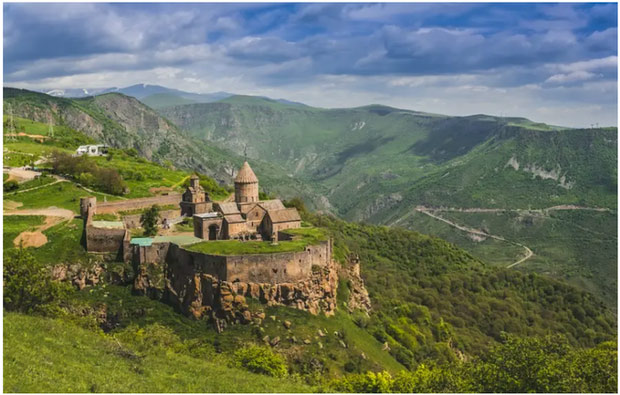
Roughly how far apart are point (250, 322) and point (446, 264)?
2714 inches

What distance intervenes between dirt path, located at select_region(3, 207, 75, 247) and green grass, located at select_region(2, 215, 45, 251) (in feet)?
1.69

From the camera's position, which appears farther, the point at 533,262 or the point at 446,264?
the point at 533,262

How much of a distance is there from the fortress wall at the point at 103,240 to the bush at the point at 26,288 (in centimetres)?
1319

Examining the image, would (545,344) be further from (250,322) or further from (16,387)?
(16,387)

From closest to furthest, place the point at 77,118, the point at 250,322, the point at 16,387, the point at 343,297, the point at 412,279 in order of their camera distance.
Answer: the point at 16,387 < the point at 250,322 < the point at 343,297 < the point at 412,279 < the point at 77,118

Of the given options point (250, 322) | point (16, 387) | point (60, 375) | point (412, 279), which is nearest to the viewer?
point (16, 387)

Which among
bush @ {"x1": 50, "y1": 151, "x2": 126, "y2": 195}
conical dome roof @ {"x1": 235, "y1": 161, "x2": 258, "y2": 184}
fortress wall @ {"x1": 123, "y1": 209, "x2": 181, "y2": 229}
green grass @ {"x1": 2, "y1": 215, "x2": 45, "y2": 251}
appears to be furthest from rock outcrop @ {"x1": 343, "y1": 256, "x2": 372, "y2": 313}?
bush @ {"x1": 50, "y1": 151, "x2": 126, "y2": 195}

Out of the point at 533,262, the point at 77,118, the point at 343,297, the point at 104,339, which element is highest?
the point at 77,118

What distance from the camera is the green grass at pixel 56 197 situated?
2768 inches

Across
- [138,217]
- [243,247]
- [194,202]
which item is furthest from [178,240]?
[194,202]

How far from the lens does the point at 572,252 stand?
178500mm

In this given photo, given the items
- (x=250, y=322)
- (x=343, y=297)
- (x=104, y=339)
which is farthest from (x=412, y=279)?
(x=104, y=339)

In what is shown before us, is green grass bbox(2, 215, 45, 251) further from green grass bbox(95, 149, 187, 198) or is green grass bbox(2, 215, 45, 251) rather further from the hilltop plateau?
green grass bbox(95, 149, 187, 198)

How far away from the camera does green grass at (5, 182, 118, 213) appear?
231 feet
